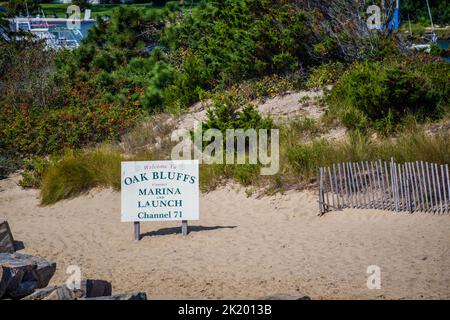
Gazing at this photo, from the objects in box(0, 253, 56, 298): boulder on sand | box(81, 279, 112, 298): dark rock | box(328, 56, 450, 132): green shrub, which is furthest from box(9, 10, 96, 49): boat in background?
box(81, 279, 112, 298): dark rock

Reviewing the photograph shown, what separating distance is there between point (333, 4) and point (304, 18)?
4.44 ft

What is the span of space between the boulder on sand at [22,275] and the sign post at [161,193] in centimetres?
248

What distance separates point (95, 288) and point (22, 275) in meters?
0.98

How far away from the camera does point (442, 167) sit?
12.1 metres

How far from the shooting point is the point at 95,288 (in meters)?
9.43

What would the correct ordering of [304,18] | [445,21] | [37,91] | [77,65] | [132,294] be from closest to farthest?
[132,294] → [304,18] → [37,91] → [77,65] → [445,21]

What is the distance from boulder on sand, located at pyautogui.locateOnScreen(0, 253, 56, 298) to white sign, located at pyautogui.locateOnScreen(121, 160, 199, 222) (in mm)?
2490

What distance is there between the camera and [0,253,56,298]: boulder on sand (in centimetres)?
943

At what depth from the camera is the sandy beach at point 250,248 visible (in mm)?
9773

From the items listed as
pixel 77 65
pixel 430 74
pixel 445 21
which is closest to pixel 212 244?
pixel 430 74

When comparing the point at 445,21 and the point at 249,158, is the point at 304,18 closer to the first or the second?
the point at 249,158

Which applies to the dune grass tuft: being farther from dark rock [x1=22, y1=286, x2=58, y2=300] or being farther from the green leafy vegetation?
dark rock [x1=22, y1=286, x2=58, y2=300]

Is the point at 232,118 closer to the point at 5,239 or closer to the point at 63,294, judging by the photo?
the point at 5,239

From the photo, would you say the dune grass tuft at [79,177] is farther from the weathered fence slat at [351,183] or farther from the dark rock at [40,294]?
the dark rock at [40,294]
